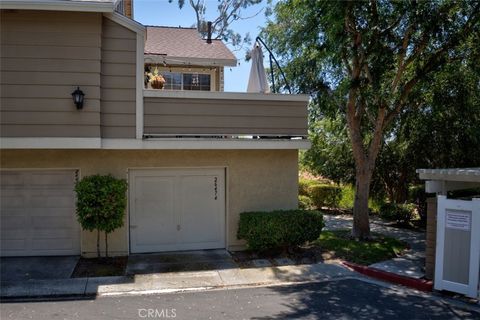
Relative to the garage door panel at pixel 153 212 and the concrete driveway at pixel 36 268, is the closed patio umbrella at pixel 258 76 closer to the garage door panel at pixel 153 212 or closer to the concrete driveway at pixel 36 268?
the garage door panel at pixel 153 212

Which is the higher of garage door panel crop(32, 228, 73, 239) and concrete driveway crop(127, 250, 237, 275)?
garage door panel crop(32, 228, 73, 239)

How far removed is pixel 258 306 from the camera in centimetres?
755

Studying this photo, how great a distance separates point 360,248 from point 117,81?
6674mm

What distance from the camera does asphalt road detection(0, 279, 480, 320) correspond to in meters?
7.06

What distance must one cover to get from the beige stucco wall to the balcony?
73 centimetres

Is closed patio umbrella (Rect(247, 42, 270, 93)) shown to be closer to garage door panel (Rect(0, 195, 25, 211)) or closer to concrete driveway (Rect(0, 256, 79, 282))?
concrete driveway (Rect(0, 256, 79, 282))

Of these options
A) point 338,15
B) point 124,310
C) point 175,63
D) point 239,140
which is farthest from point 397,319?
point 175,63

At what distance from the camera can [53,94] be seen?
941 cm

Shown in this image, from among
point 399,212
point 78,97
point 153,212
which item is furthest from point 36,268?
point 399,212

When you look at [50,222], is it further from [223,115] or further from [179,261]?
[223,115]

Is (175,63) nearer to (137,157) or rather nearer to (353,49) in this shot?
(137,157)

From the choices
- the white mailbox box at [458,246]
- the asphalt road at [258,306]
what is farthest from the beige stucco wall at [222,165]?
the white mailbox box at [458,246]

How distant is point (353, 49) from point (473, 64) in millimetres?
3072

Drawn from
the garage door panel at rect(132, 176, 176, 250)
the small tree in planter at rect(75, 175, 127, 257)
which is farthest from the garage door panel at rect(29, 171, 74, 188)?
the garage door panel at rect(132, 176, 176, 250)
